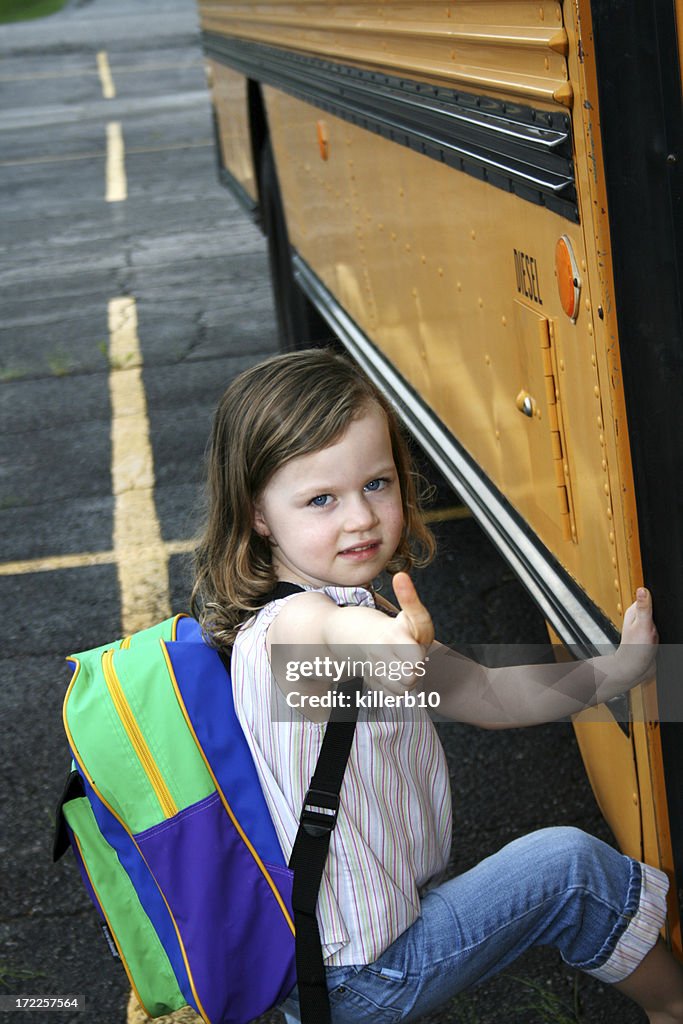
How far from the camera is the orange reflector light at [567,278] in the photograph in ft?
5.02

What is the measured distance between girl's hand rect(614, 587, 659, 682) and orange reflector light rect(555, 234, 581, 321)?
35 cm

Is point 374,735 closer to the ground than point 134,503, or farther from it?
farther from it

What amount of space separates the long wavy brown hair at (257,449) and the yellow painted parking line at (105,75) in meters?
15.3

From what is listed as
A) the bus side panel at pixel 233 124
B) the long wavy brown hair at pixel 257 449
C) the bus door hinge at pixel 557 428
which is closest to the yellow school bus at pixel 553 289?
the bus door hinge at pixel 557 428

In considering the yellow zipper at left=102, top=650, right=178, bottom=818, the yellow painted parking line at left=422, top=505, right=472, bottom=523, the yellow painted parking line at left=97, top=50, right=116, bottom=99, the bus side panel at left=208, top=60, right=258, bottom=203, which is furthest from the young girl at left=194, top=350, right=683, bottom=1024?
the yellow painted parking line at left=97, top=50, right=116, bottom=99

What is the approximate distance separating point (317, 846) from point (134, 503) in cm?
308

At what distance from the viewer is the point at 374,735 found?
4.98 ft

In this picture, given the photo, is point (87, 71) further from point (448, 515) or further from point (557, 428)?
point (557, 428)

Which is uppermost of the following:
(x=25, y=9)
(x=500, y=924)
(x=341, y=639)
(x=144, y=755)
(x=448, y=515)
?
(x=25, y=9)

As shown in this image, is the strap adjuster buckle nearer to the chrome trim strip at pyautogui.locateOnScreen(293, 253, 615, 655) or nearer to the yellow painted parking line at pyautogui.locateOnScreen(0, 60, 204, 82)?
the chrome trim strip at pyautogui.locateOnScreen(293, 253, 615, 655)

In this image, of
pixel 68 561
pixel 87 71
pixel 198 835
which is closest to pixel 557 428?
pixel 198 835

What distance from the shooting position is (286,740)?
1.50 meters

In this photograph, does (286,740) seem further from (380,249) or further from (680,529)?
(380,249)

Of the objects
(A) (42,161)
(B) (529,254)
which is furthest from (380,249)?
(A) (42,161)
